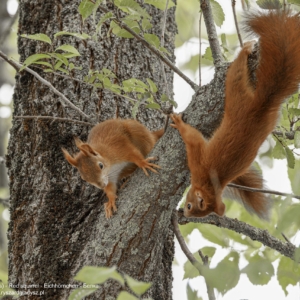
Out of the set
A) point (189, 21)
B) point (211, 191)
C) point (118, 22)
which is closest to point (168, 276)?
point (211, 191)

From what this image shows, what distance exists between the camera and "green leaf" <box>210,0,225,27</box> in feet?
6.36

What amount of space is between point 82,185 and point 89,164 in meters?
0.14

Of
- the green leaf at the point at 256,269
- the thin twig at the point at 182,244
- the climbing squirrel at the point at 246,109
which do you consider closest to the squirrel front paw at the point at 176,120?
the climbing squirrel at the point at 246,109

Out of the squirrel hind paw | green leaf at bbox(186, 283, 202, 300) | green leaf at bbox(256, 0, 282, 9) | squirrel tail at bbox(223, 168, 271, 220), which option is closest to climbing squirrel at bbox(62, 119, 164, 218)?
squirrel tail at bbox(223, 168, 271, 220)

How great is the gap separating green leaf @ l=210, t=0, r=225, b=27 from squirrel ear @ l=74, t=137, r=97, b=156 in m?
0.89

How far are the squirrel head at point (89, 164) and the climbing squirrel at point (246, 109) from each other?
47 cm

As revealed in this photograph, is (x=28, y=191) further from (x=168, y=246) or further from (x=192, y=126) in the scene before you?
(x=192, y=126)

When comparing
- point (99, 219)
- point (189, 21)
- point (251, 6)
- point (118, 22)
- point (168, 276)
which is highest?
point (189, 21)

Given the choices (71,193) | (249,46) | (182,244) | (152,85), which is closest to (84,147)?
(71,193)

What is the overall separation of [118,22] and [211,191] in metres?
1.08

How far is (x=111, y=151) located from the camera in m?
2.64

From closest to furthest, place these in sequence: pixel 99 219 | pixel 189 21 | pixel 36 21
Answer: pixel 99 219 < pixel 36 21 < pixel 189 21

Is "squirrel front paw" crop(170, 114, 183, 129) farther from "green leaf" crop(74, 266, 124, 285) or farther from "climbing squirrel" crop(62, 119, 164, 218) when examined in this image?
"green leaf" crop(74, 266, 124, 285)

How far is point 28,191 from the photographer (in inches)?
89.7
